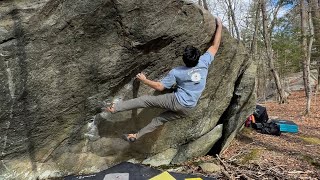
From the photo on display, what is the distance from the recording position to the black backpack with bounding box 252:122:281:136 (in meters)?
9.12

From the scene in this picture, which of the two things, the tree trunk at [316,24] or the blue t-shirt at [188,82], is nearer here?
the blue t-shirt at [188,82]

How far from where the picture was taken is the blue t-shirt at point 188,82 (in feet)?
16.7

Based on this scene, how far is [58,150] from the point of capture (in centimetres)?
531

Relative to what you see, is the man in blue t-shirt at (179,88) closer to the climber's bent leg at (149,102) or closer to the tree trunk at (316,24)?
the climber's bent leg at (149,102)

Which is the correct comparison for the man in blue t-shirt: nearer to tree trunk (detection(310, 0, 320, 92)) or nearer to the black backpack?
the black backpack

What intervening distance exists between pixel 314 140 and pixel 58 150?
7.51 m

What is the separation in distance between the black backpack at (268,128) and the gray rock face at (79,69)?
392cm

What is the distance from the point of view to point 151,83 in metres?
5.03

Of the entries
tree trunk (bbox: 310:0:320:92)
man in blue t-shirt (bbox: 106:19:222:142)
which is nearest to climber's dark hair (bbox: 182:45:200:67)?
man in blue t-shirt (bbox: 106:19:222:142)

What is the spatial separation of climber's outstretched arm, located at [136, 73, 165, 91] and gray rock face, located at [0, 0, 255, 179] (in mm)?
249

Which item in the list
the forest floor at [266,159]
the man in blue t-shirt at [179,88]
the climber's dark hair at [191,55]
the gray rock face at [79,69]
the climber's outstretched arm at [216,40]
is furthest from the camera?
the forest floor at [266,159]

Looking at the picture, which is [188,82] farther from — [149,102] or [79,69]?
[79,69]

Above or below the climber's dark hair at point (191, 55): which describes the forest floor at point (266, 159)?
below

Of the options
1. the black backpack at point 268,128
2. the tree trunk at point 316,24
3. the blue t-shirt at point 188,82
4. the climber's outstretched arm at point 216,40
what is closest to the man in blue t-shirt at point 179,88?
the blue t-shirt at point 188,82
